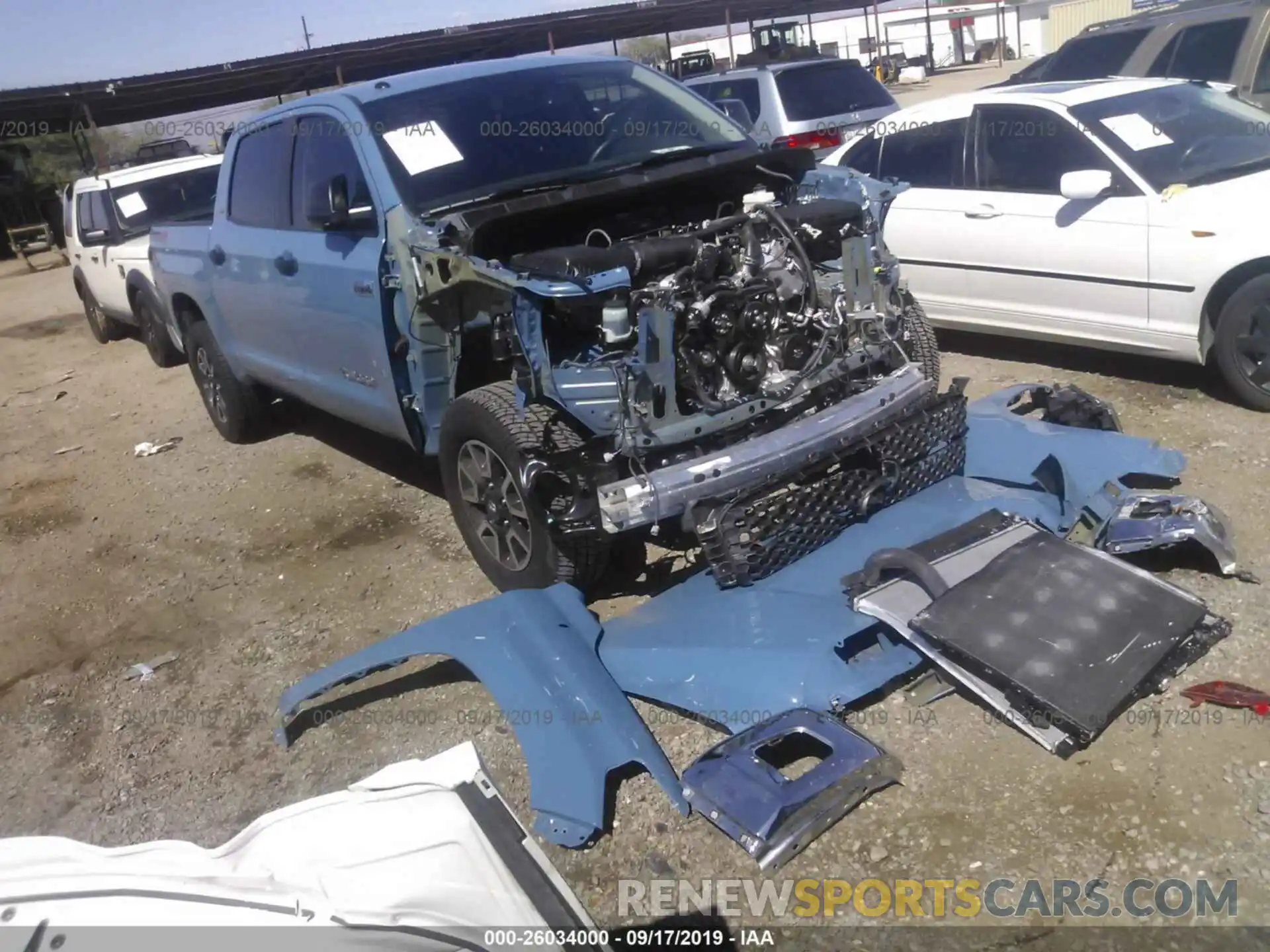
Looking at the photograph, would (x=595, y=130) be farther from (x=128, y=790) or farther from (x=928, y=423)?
(x=128, y=790)

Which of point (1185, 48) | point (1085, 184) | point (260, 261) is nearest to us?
point (1085, 184)

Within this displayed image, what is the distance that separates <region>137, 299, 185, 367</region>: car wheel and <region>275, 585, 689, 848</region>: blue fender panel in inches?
258

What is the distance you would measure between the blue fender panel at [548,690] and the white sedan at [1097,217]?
3.29 m

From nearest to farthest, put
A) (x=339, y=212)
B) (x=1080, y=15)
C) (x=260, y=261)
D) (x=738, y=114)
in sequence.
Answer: (x=339, y=212) → (x=260, y=261) → (x=738, y=114) → (x=1080, y=15)

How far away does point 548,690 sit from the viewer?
3.23m

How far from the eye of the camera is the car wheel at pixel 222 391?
20.7 feet

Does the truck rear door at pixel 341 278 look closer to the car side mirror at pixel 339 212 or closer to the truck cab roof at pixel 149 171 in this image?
the car side mirror at pixel 339 212

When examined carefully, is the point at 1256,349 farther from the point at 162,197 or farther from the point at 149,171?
the point at 149,171

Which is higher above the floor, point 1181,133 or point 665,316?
point 1181,133

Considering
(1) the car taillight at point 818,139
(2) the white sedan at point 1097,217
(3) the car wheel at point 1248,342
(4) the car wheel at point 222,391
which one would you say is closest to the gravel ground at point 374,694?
(3) the car wheel at point 1248,342

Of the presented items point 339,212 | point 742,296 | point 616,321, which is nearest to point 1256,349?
point 742,296

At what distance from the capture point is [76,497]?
636 centimetres

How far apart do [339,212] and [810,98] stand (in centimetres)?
724

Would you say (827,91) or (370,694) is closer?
(370,694)
